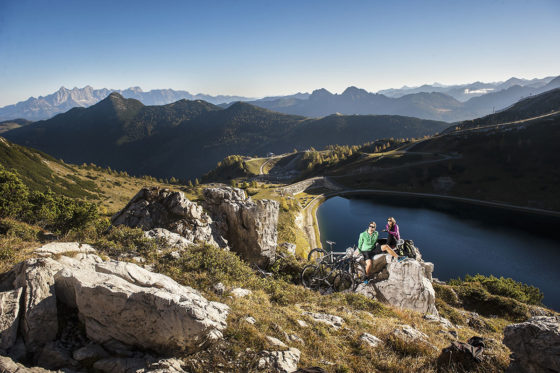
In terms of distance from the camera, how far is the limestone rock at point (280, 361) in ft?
24.5

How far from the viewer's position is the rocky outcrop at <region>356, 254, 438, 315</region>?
17.2 meters

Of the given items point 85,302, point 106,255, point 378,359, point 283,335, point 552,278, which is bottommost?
point 552,278

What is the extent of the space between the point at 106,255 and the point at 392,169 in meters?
169

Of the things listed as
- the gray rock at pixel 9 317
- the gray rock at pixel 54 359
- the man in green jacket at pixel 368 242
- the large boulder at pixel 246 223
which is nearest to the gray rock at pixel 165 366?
the gray rock at pixel 54 359

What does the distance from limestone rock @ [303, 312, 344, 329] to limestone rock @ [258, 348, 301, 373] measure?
3268 millimetres

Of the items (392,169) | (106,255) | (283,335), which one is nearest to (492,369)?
(283,335)

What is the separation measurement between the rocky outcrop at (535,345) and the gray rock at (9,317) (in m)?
14.8

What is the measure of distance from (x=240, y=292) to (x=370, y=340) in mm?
6052

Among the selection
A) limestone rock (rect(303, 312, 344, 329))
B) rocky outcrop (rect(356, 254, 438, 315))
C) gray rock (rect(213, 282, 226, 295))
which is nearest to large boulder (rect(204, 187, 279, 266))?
rocky outcrop (rect(356, 254, 438, 315))

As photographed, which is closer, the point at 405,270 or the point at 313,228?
the point at 405,270

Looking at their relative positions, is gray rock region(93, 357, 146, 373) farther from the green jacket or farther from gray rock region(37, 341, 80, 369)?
the green jacket

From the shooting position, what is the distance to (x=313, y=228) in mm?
90562

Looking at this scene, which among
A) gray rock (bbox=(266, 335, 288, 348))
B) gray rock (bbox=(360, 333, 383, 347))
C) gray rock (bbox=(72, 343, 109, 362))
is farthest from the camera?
gray rock (bbox=(360, 333, 383, 347))

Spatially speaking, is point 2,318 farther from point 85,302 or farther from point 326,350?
point 326,350
